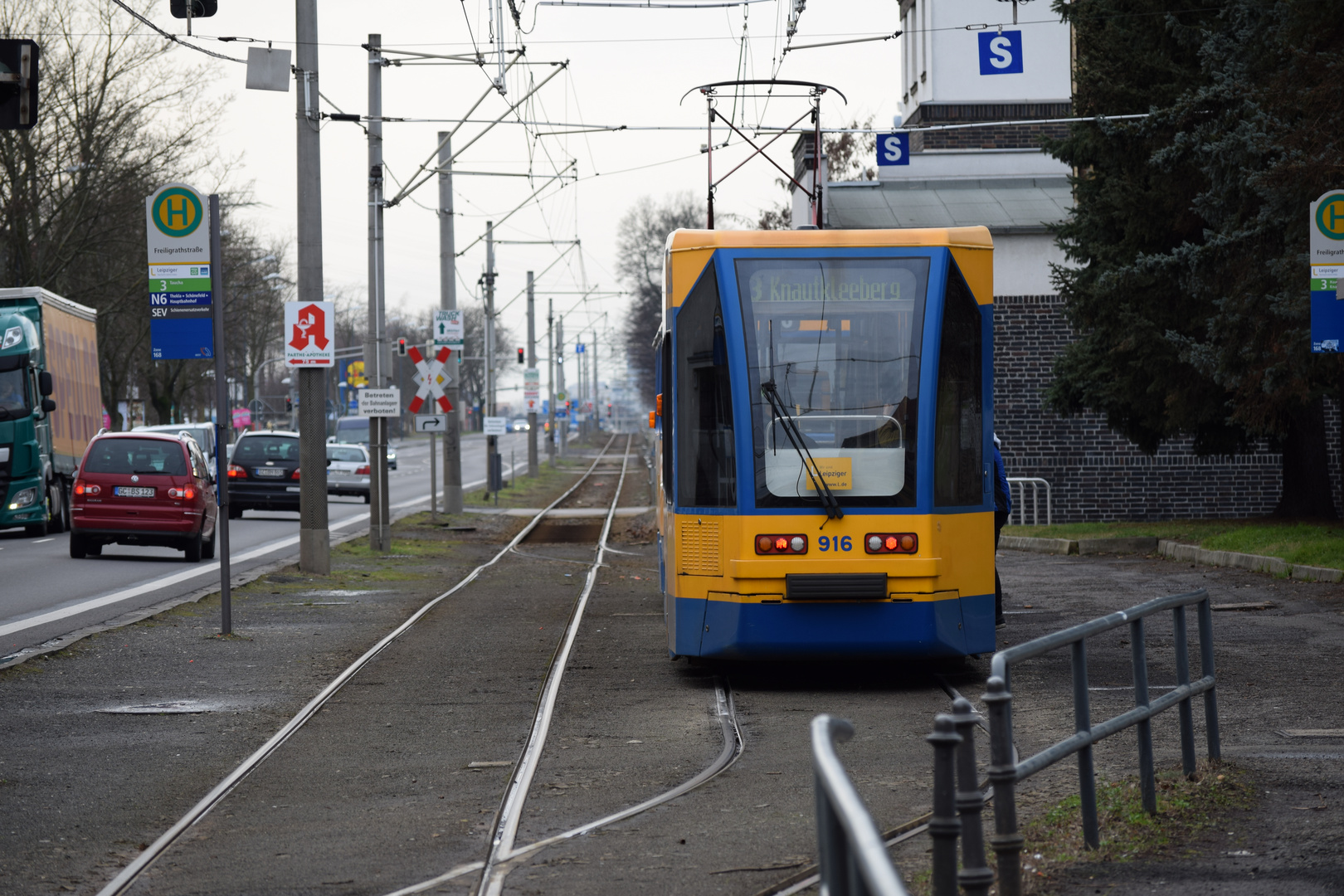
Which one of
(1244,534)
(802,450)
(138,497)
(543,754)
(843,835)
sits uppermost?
(802,450)

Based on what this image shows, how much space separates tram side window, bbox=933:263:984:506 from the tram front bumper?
67 centimetres

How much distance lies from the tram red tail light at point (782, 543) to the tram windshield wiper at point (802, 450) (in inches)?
6.6

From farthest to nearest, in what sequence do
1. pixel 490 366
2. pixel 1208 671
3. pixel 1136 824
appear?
pixel 490 366 → pixel 1208 671 → pixel 1136 824

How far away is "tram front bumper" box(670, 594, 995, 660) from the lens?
10.2 metres

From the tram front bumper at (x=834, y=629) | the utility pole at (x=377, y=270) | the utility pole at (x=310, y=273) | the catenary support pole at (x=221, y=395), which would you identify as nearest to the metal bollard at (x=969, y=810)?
the tram front bumper at (x=834, y=629)

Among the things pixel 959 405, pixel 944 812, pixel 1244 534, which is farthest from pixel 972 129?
pixel 944 812

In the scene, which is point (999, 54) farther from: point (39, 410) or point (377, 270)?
point (39, 410)

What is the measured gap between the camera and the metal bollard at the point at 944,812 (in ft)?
13.8

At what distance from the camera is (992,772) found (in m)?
5.06

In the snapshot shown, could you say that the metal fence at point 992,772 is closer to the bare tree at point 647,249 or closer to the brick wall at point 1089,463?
the brick wall at point 1089,463

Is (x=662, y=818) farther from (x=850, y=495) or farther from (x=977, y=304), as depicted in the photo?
(x=977, y=304)

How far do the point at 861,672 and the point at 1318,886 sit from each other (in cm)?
594

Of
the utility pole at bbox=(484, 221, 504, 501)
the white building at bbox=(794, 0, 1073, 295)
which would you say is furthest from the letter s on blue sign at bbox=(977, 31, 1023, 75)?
the utility pole at bbox=(484, 221, 504, 501)

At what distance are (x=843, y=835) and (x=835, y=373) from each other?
297 inches
